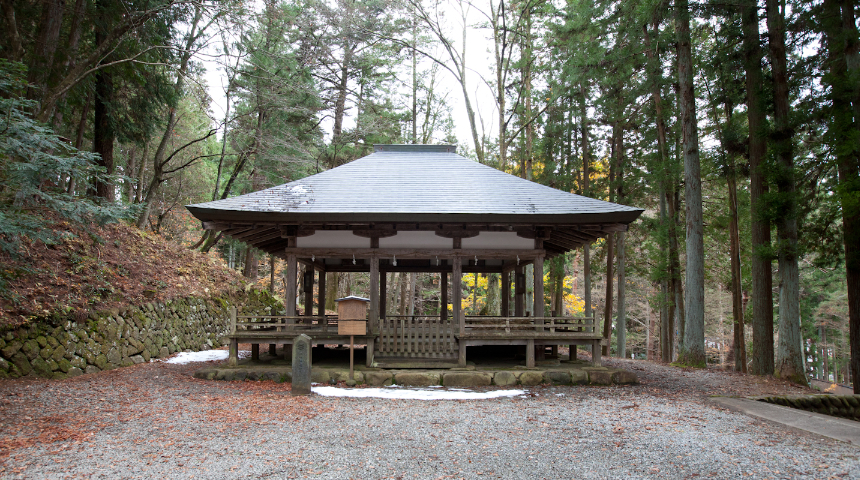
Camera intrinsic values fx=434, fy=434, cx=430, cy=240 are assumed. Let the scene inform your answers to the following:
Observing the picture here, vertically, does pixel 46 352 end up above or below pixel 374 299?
below

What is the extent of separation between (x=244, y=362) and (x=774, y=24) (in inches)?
525

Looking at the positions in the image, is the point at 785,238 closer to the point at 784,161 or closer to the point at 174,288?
the point at 784,161

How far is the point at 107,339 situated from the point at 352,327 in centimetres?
495

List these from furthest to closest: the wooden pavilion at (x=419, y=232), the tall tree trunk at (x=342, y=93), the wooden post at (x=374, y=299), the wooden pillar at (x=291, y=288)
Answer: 1. the tall tree trunk at (x=342, y=93)
2. the wooden pillar at (x=291, y=288)
3. the wooden post at (x=374, y=299)
4. the wooden pavilion at (x=419, y=232)

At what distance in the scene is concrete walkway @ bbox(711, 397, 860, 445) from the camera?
4.94 metres

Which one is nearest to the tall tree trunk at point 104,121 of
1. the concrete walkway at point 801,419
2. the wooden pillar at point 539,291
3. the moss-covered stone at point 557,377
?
the wooden pillar at point 539,291

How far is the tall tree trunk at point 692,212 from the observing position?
35.2ft

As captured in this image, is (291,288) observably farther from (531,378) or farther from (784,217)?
(784,217)

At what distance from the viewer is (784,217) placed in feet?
29.5

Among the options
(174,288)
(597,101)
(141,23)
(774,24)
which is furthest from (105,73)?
(774,24)

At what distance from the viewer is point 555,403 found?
21.8ft

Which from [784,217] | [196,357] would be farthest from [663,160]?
[196,357]

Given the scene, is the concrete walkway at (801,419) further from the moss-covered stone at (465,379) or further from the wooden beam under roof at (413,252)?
the wooden beam under roof at (413,252)

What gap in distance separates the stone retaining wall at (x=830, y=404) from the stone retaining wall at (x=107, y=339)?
455 inches
